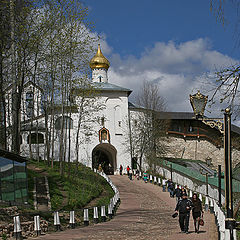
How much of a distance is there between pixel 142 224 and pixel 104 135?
3251 centimetres

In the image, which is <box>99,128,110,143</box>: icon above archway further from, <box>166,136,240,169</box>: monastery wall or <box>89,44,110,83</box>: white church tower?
<box>166,136,240,169</box>: monastery wall

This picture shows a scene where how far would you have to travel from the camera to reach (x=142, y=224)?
1452cm

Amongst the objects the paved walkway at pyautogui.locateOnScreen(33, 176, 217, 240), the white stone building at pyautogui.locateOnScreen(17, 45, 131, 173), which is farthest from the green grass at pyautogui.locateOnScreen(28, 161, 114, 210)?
the white stone building at pyautogui.locateOnScreen(17, 45, 131, 173)

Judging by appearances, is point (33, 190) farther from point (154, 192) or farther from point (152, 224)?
point (154, 192)

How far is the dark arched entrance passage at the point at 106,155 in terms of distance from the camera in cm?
4712

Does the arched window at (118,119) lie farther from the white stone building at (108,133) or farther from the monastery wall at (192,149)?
the monastery wall at (192,149)

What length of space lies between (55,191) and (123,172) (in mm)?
25096

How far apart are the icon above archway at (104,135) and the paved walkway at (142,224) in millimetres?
17902

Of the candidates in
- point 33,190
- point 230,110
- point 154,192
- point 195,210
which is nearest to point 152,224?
point 195,210

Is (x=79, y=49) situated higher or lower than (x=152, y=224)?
higher

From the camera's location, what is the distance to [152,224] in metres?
14.6

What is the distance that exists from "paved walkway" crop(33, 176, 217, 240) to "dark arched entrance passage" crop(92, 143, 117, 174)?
18.3 metres

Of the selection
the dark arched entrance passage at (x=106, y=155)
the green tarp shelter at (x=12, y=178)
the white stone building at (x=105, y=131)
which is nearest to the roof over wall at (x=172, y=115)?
the white stone building at (x=105, y=131)

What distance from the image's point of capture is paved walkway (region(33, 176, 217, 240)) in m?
11.3
